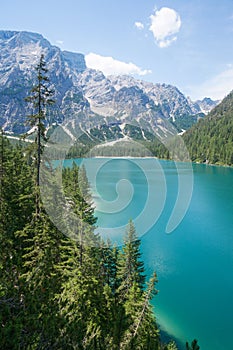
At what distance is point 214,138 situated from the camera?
5704 inches

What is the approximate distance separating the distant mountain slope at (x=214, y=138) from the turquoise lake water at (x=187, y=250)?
65.2 m

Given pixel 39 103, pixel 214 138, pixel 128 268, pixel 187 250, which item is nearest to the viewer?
pixel 39 103

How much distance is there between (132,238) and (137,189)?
47049 millimetres

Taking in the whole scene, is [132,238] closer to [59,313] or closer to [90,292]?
[90,292]

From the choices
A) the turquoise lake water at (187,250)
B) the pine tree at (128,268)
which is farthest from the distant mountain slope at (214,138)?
the pine tree at (128,268)

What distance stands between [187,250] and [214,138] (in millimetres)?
125171

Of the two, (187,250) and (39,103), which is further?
(187,250)

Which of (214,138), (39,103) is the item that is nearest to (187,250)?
(39,103)

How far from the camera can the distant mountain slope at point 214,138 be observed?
126m

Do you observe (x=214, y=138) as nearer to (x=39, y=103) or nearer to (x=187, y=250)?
(x=187, y=250)

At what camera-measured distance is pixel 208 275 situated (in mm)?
25672

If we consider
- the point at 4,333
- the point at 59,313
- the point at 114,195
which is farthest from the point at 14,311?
the point at 114,195

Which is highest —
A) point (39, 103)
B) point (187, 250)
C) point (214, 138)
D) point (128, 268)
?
point (214, 138)

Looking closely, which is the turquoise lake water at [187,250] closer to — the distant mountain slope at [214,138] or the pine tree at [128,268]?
the pine tree at [128,268]
